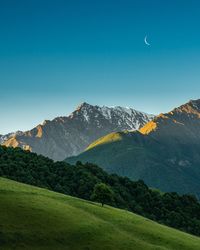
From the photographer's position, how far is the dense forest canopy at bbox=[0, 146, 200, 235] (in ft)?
562

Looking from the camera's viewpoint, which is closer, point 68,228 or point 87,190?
point 68,228

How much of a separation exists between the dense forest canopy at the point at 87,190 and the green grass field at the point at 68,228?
67.1 m

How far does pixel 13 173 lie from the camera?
171 m

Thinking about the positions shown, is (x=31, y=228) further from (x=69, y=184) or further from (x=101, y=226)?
(x=69, y=184)

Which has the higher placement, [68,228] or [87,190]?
[87,190]

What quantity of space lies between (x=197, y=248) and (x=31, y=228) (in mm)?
35473

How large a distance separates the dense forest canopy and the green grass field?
220 feet

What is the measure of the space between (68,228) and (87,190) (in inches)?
3887

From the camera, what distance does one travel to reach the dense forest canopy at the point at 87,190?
171375 mm

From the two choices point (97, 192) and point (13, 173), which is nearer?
point (97, 192)

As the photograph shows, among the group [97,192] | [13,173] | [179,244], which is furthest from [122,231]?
[13,173]

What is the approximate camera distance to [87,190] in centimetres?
17750

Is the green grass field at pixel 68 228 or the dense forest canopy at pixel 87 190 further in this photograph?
the dense forest canopy at pixel 87 190

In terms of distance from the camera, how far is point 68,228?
79.1m
